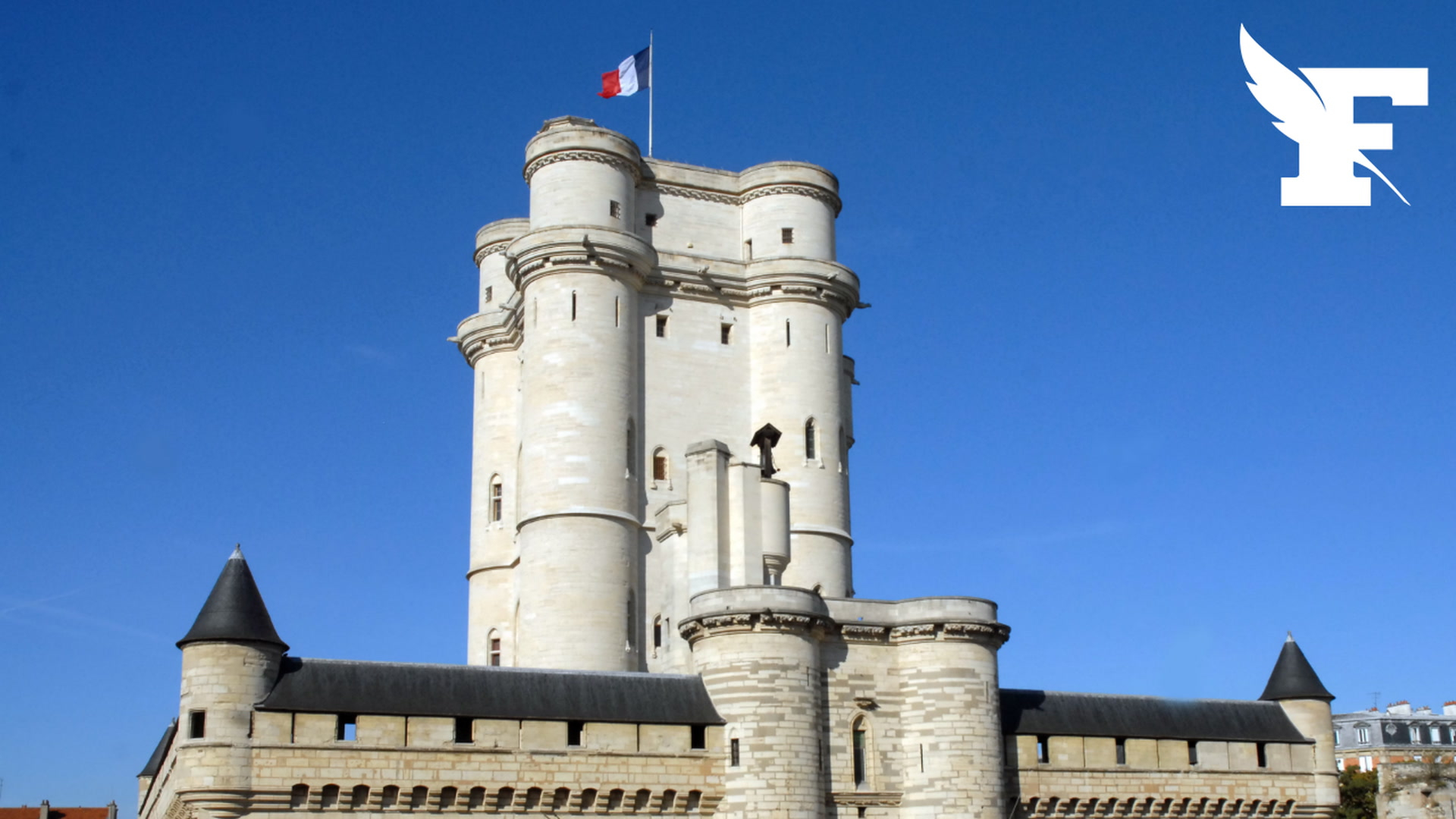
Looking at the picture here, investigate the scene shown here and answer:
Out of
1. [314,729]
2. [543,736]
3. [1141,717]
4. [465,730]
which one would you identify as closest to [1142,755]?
[1141,717]

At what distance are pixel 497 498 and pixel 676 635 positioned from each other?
11.7 meters

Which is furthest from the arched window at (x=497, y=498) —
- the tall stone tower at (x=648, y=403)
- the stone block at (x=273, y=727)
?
the stone block at (x=273, y=727)

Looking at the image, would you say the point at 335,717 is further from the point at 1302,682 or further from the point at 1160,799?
the point at 1302,682

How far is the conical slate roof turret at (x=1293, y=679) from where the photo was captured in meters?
46.9

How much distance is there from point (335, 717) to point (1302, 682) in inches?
1077

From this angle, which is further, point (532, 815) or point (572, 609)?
point (572, 609)

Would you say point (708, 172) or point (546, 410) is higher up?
point (708, 172)

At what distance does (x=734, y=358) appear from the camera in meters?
52.3

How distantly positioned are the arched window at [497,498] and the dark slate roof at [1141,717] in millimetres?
18841

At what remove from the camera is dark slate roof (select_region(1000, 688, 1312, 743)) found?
142ft

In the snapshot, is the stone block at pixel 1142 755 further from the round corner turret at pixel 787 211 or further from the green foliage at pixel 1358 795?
the green foliage at pixel 1358 795

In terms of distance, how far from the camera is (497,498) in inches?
2164

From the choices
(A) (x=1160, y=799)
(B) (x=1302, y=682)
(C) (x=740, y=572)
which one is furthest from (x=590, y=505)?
(B) (x=1302, y=682)

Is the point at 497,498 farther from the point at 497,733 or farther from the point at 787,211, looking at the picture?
the point at 497,733
